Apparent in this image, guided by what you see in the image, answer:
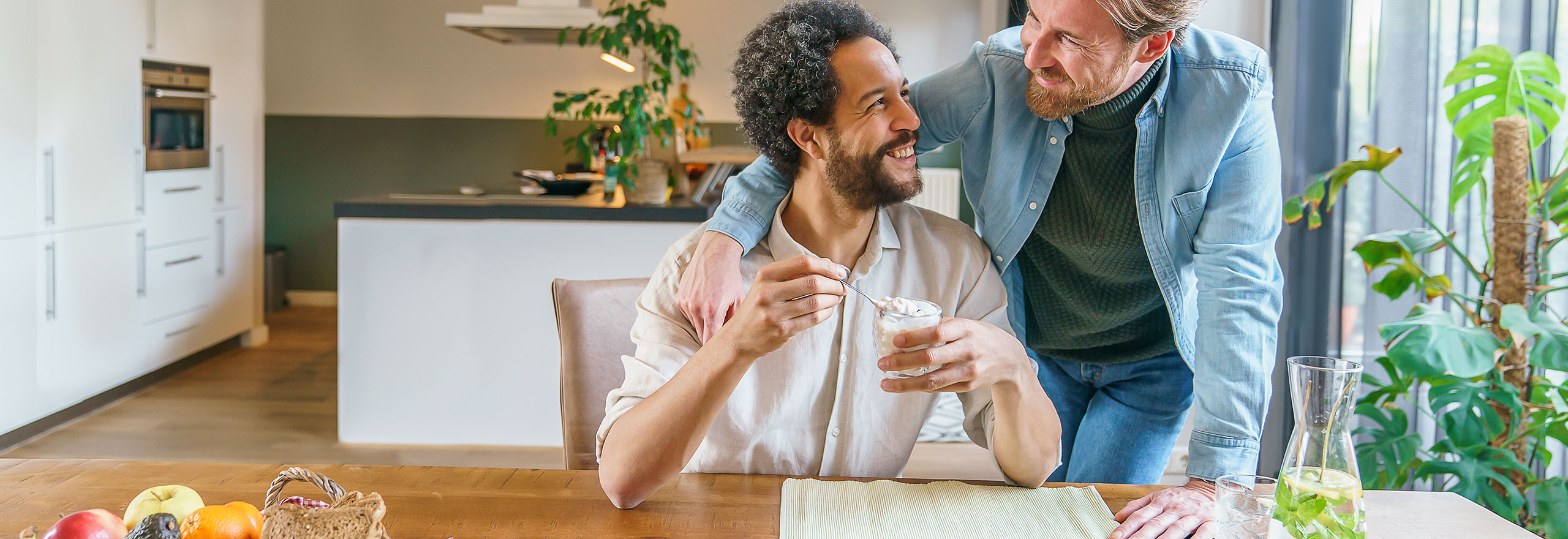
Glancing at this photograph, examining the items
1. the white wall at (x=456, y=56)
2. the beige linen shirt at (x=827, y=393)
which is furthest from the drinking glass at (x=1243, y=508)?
the white wall at (x=456, y=56)

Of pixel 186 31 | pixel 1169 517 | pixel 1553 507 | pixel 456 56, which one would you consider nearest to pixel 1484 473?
pixel 1553 507

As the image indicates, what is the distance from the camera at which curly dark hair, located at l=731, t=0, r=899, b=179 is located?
150 cm

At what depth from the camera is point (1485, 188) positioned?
1983 millimetres

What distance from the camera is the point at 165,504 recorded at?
3.34 feet

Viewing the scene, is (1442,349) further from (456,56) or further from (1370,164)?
(456,56)

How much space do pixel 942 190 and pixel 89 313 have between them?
4.25 metres

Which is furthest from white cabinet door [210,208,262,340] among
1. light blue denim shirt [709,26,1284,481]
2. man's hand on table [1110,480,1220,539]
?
man's hand on table [1110,480,1220,539]

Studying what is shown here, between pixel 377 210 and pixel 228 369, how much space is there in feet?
6.35

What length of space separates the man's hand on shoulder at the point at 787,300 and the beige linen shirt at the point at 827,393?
291 mm

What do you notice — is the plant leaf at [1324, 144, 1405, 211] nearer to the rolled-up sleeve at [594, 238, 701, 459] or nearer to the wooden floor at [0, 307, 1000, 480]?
the wooden floor at [0, 307, 1000, 480]

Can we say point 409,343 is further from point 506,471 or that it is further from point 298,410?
point 506,471

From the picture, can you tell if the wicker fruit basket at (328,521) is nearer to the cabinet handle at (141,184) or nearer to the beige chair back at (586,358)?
the beige chair back at (586,358)

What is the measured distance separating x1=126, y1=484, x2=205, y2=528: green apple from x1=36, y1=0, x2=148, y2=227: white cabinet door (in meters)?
3.39

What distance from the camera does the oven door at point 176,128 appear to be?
4461 millimetres
